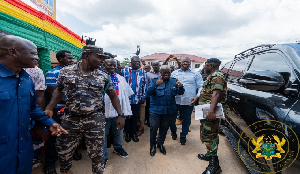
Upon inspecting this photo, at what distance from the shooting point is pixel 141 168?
268cm

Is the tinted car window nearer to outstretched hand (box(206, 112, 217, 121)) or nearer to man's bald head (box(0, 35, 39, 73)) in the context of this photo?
outstretched hand (box(206, 112, 217, 121))

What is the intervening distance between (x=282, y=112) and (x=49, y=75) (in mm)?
3047

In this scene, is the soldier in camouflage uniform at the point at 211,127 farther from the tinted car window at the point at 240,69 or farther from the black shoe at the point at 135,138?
the black shoe at the point at 135,138

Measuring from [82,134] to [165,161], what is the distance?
1.70 m

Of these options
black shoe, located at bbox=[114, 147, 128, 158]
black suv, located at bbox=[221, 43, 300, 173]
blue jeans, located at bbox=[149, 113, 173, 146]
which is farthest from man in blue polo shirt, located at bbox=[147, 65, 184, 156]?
black suv, located at bbox=[221, 43, 300, 173]

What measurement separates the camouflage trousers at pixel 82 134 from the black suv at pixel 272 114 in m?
1.95

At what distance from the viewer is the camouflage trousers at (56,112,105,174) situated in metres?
1.88

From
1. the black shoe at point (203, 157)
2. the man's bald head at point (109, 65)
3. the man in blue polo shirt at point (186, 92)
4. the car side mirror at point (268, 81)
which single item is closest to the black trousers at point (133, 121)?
the man in blue polo shirt at point (186, 92)

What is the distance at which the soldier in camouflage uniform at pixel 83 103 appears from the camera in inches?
72.7

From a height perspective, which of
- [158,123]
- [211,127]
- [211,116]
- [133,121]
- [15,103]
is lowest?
[133,121]

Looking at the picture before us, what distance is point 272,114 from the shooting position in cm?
162

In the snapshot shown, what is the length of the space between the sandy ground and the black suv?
76cm

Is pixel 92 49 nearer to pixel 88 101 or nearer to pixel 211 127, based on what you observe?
pixel 88 101

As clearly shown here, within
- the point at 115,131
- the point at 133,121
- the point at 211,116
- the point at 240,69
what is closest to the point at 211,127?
→ the point at 211,116
